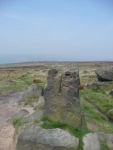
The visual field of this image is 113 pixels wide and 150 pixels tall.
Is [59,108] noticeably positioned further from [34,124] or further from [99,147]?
[99,147]

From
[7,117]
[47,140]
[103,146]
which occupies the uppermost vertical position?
[47,140]

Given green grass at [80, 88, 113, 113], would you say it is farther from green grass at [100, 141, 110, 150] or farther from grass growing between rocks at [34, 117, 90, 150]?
green grass at [100, 141, 110, 150]

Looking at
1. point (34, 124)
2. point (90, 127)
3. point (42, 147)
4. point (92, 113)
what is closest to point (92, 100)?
point (92, 113)

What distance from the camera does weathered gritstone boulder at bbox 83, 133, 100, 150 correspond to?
565 inches

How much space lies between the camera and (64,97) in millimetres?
16516

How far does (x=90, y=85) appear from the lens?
125 feet

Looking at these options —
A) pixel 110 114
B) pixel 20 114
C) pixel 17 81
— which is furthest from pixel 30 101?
pixel 17 81

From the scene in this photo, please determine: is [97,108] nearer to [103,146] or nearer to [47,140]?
[103,146]

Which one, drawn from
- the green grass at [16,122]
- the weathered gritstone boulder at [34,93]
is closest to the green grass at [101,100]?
the weathered gritstone boulder at [34,93]

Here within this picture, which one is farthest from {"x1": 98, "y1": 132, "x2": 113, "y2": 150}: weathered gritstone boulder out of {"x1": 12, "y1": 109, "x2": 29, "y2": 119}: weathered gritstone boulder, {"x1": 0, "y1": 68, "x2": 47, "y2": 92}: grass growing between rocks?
{"x1": 0, "y1": 68, "x2": 47, "y2": 92}: grass growing between rocks

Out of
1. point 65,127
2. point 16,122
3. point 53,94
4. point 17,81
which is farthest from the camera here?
point 17,81

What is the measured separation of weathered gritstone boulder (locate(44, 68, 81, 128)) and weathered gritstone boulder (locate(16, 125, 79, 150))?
163 centimetres

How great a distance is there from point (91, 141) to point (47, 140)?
293cm

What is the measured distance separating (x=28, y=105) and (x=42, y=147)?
1219 cm
